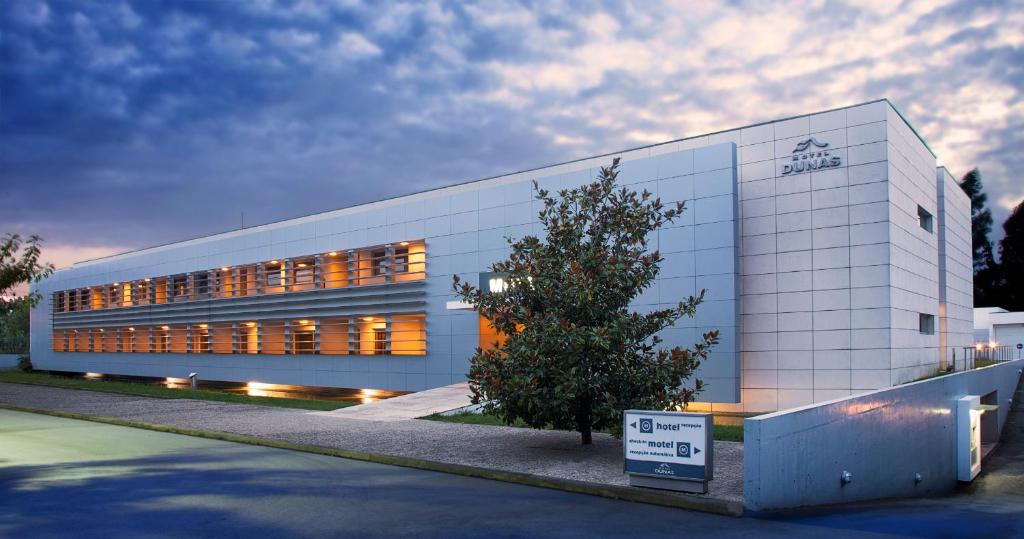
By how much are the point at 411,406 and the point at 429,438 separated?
648cm

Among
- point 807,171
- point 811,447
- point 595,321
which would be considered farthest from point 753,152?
point 811,447

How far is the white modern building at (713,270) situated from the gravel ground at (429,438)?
24.4 feet

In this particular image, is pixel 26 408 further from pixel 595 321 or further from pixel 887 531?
pixel 887 531

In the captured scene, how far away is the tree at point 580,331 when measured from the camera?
42.4 feet

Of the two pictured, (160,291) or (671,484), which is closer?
(671,484)

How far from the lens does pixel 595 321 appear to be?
13.5m

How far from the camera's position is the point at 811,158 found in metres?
21.4

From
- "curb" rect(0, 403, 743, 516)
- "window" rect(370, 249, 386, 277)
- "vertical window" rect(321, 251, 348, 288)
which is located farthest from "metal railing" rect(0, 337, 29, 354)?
"curb" rect(0, 403, 743, 516)

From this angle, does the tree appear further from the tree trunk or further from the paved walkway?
the paved walkway

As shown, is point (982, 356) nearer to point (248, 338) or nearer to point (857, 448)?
point (857, 448)

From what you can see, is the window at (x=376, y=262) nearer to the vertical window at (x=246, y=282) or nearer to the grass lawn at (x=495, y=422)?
the vertical window at (x=246, y=282)

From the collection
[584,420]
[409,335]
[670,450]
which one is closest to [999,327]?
[409,335]

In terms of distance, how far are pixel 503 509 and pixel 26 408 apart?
18830mm

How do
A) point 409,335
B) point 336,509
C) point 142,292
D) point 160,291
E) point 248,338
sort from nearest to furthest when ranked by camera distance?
point 336,509 → point 409,335 → point 248,338 → point 160,291 → point 142,292
